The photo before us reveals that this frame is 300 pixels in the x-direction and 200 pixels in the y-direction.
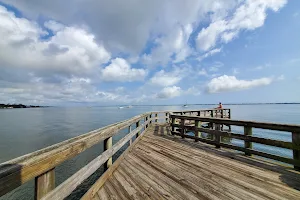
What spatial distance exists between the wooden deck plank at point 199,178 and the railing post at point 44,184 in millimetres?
1321

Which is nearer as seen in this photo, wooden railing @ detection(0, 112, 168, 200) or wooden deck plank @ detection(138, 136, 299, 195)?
wooden railing @ detection(0, 112, 168, 200)

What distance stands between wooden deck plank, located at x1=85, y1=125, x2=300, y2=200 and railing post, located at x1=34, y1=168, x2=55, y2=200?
4.33 feet

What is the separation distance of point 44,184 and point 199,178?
2.88 m

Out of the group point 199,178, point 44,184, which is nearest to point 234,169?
point 199,178

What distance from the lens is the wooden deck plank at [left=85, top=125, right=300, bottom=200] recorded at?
2723mm

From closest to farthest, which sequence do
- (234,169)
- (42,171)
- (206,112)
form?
(42,171), (234,169), (206,112)

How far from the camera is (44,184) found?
5.12 feet

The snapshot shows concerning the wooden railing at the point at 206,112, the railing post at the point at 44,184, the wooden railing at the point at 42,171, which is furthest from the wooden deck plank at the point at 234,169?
the wooden railing at the point at 206,112

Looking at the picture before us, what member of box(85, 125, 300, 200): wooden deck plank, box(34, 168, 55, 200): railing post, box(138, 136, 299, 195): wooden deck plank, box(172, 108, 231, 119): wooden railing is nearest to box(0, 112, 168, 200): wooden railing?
box(34, 168, 55, 200): railing post

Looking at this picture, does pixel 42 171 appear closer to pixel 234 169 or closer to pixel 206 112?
pixel 234 169

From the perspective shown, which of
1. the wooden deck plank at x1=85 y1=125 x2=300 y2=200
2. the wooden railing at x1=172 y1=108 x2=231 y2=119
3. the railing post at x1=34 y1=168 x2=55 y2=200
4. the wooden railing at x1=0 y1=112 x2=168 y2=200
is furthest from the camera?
the wooden railing at x1=172 y1=108 x2=231 y2=119

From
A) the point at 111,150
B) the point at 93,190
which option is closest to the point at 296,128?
the point at 111,150

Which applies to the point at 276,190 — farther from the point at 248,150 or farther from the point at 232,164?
the point at 248,150

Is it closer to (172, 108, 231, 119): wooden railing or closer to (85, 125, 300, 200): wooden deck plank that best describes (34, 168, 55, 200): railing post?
(85, 125, 300, 200): wooden deck plank
